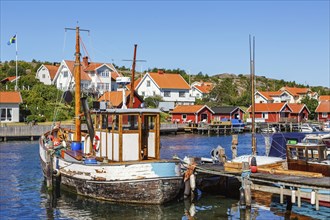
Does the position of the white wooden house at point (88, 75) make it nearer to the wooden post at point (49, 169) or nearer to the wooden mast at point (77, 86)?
the wooden mast at point (77, 86)

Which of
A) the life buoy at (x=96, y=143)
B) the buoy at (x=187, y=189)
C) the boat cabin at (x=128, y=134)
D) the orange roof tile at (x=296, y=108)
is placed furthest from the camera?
the orange roof tile at (x=296, y=108)

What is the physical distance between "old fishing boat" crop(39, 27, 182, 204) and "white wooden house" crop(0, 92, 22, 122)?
4245 centimetres

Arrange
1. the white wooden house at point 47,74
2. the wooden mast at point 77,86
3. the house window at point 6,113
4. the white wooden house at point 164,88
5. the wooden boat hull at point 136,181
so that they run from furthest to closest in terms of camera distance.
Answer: the white wooden house at point 47,74 < the white wooden house at point 164,88 < the house window at point 6,113 < the wooden mast at point 77,86 < the wooden boat hull at point 136,181

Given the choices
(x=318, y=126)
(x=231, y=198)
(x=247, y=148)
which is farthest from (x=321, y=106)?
(x=231, y=198)

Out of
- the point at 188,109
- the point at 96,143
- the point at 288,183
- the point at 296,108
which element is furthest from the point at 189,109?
the point at 288,183

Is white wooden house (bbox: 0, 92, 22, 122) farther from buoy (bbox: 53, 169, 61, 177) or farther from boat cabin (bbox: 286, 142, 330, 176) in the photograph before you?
boat cabin (bbox: 286, 142, 330, 176)

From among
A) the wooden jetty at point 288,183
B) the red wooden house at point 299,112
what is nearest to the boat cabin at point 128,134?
the wooden jetty at point 288,183

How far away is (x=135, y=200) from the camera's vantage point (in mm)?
21672

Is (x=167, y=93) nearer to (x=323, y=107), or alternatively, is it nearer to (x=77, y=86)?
(x=323, y=107)

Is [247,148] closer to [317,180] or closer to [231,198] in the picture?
[231,198]

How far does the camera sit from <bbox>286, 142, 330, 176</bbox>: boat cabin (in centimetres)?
2229

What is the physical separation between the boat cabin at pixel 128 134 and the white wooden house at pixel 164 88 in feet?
221

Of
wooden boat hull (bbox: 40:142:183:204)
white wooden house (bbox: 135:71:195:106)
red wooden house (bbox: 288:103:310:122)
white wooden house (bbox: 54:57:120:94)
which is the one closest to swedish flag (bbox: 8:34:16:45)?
white wooden house (bbox: 54:57:120:94)

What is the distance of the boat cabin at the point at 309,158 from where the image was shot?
22291 millimetres
